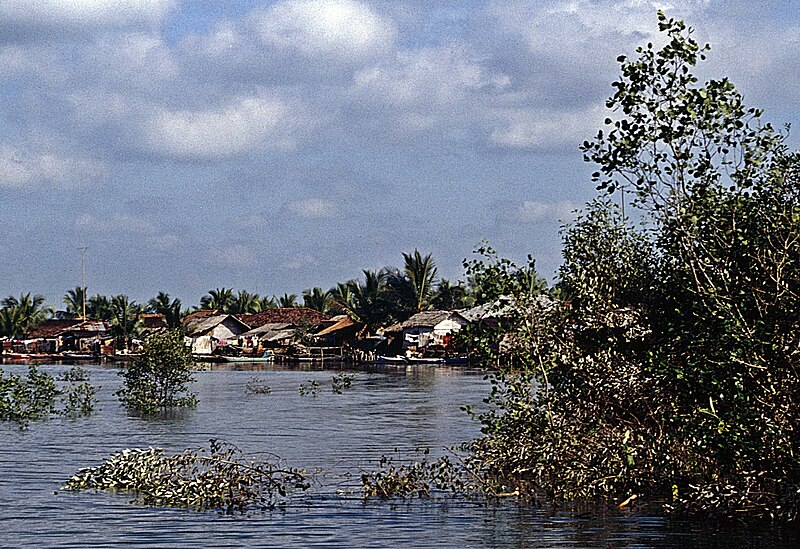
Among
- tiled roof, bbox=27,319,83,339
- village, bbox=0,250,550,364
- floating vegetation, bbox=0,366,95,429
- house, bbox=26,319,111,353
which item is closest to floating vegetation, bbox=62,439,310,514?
floating vegetation, bbox=0,366,95,429

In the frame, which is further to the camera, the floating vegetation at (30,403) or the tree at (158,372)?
the tree at (158,372)

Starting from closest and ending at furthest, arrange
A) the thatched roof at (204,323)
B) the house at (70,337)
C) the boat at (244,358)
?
the boat at (244,358), the thatched roof at (204,323), the house at (70,337)

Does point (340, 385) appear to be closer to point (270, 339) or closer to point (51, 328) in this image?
point (270, 339)

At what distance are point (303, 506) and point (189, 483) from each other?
7.55 feet

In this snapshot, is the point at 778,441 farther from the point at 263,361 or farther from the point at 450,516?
the point at 263,361

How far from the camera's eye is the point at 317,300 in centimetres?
13238

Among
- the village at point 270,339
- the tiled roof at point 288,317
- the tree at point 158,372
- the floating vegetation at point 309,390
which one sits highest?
the tiled roof at point 288,317

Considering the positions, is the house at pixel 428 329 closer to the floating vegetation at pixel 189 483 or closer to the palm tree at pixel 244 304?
the palm tree at pixel 244 304

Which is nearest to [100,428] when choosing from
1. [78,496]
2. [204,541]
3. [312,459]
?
[312,459]

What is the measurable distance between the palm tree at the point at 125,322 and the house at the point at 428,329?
31592 millimetres

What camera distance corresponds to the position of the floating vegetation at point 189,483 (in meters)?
20.2

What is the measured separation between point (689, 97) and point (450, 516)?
29.5 feet

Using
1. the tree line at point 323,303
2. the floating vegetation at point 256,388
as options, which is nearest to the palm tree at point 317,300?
the tree line at point 323,303

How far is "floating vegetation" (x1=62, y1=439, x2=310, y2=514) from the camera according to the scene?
20.2 m
